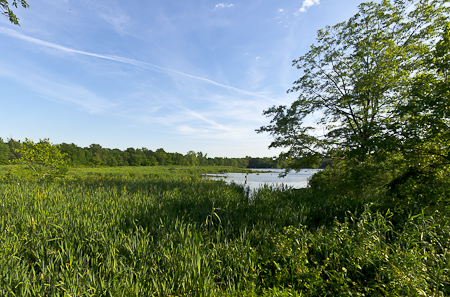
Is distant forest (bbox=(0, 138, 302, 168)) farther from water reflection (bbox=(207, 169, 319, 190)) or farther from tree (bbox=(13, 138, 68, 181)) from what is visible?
tree (bbox=(13, 138, 68, 181))

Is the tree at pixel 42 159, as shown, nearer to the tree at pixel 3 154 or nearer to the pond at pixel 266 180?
the pond at pixel 266 180

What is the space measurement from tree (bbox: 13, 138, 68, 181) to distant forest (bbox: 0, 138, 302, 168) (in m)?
45.1

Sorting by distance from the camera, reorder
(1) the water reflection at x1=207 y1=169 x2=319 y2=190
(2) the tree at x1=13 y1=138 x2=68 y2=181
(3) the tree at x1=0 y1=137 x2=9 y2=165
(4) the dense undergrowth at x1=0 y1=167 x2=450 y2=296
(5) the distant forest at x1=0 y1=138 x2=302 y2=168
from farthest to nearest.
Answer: (5) the distant forest at x1=0 y1=138 x2=302 y2=168 → (3) the tree at x1=0 y1=137 x2=9 y2=165 → (1) the water reflection at x1=207 y1=169 x2=319 y2=190 → (2) the tree at x1=13 y1=138 x2=68 y2=181 → (4) the dense undergrowth at x1=0 y1=167 x2=450 y2=296

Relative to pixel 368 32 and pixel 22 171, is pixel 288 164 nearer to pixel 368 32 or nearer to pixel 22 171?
pixel 368 32

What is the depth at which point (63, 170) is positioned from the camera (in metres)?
13.8

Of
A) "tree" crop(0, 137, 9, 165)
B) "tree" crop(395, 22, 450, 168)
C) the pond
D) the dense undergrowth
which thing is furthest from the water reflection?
"tree" crop(0, 137, 9, 165)

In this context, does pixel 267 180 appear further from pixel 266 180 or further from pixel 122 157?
pixel 122 157

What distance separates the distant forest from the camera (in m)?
57.8

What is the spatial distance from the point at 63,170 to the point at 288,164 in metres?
14.9

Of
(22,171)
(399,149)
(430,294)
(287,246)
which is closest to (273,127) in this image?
(399,149)

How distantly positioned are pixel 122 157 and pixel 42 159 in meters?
79.3

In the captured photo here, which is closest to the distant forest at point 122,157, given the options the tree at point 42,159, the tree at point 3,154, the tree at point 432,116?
the tree at point 3,154

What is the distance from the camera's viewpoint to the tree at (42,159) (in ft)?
39.2

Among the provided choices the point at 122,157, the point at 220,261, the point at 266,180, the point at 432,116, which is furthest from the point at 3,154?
the point at 432,116
